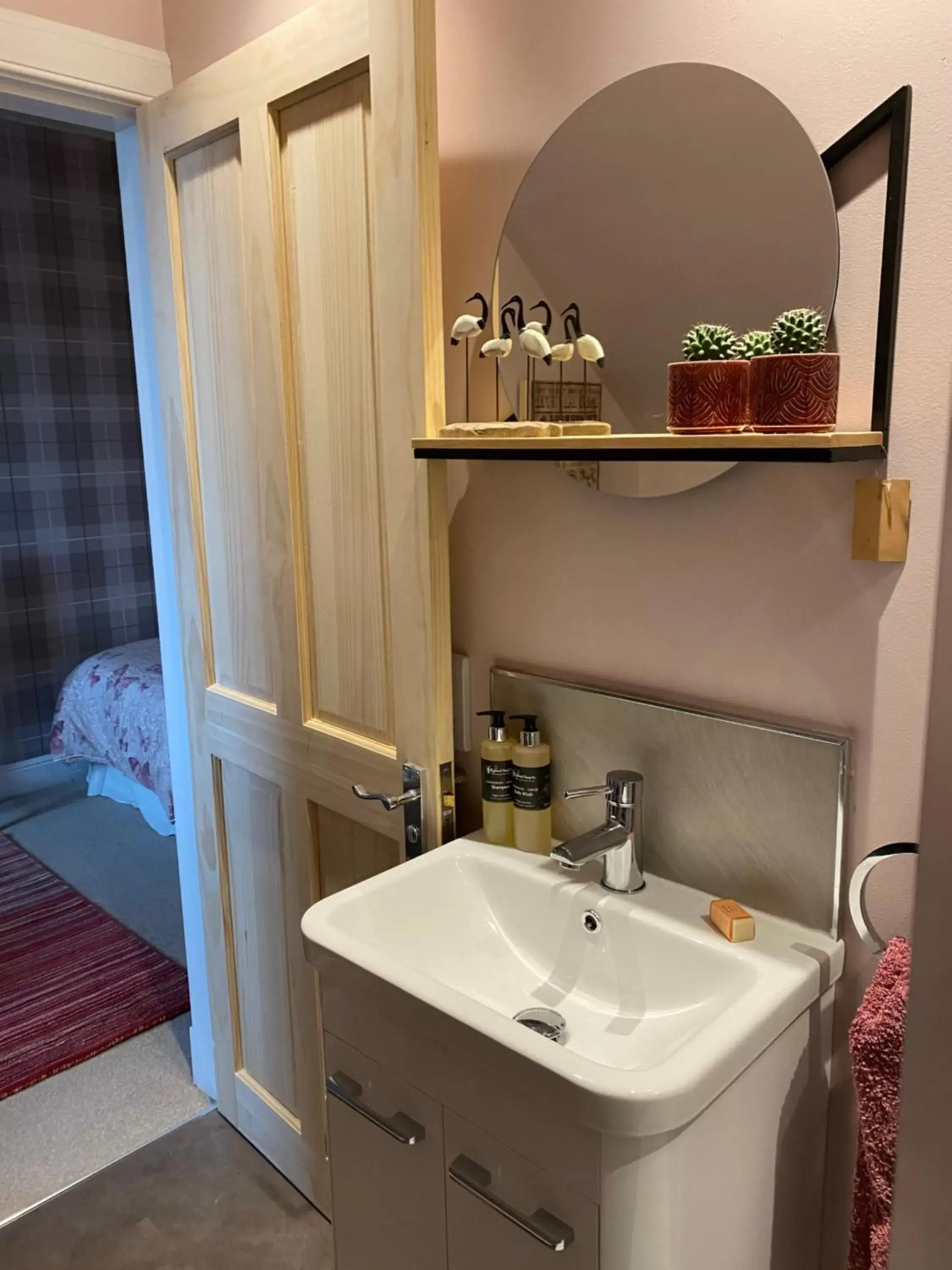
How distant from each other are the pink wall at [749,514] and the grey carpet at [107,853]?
2.04m

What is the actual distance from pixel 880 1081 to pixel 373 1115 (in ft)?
2.00

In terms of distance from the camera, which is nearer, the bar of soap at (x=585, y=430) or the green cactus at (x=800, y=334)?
the green cactus at (x=800, y=334)

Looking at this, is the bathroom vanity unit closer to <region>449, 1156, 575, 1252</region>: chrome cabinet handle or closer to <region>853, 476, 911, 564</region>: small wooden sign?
<region>449, 1156, 575, 1252</region>: chrome cabinet handle

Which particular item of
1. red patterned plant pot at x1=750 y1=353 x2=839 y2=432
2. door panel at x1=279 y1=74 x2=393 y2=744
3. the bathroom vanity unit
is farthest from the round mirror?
the bathroom vanity unit

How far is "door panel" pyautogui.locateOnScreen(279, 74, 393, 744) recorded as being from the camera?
58.8 inches

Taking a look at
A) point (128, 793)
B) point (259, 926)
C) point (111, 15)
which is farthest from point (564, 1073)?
point (128, 793)

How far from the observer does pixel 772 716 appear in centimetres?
126

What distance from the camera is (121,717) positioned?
372 cm

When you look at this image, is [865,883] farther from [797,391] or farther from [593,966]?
[797,391]

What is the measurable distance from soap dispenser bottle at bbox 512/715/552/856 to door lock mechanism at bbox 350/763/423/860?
0.15m

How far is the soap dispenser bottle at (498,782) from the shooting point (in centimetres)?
151

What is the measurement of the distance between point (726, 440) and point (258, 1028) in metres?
1.58

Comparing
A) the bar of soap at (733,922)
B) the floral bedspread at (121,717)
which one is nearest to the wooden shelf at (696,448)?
the bar of soap at (733,922)

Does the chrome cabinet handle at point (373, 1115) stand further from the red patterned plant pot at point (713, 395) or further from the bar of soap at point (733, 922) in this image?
the red patterned plant pot at point (713, 395)
